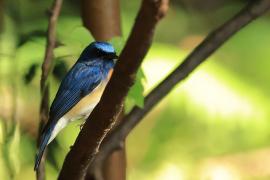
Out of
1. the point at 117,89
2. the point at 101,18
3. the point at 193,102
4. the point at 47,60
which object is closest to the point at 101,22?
the point at 101,18

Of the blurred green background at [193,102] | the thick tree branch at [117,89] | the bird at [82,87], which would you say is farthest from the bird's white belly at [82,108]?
the blurred green background at [193,102]

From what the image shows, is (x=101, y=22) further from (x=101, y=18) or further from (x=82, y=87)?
(x=82, y=87)

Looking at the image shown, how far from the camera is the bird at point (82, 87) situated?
65 centimetres

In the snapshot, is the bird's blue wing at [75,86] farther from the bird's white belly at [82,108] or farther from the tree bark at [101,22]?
the tree bark at [101,22]

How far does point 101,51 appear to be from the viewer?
25.2 inches

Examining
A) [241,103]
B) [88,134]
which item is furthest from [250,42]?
[88,134]

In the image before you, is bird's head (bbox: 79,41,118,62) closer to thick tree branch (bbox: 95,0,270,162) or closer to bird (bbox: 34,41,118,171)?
bird (bbox: 34,41,118,171)

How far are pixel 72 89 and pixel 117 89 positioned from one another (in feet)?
0.68

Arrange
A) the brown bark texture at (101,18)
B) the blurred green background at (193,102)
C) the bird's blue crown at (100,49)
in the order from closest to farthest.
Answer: the bird's blue crown at (100,49)
the brown bark texture at (101,18)
the blurred green background at (193,102)

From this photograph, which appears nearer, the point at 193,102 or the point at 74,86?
the point at 74,86

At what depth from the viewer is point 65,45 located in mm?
764

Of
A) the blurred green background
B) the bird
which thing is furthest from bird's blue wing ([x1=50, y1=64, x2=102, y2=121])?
the blurred green background

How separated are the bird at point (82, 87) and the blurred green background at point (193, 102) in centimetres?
61

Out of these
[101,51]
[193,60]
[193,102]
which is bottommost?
[193,102]
